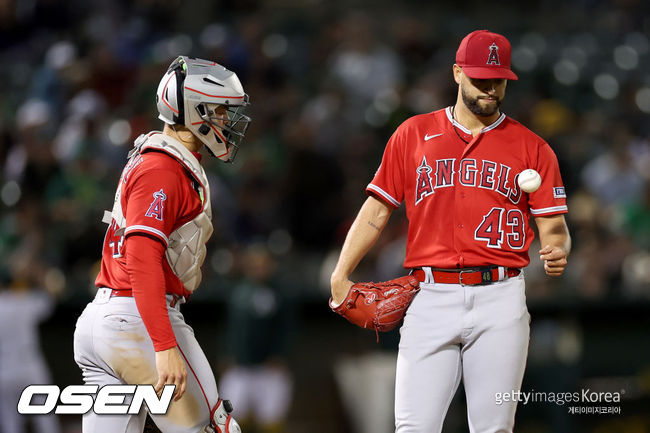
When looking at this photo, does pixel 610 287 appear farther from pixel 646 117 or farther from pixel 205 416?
pixel 205 416

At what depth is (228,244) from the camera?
9477 mm

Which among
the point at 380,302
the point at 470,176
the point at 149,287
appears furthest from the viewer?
the point at 380,302

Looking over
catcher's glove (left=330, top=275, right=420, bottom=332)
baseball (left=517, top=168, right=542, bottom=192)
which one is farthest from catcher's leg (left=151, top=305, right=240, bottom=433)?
baseball (left=517, top=168, right=542, bottom=192)

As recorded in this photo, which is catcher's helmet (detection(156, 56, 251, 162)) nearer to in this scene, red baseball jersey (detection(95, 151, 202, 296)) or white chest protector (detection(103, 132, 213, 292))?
white chest protector (detection(103, 132, 213, 292))

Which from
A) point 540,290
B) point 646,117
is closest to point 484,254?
point 540,290

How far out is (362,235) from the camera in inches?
175

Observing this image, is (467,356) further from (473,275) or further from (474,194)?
(474,194)

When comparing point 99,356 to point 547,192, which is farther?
point 547,192

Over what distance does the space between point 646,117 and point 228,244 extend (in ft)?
20.1

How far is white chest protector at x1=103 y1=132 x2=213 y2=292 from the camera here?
417 cm

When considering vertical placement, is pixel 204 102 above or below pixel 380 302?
above

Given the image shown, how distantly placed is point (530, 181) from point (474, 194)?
0.25m

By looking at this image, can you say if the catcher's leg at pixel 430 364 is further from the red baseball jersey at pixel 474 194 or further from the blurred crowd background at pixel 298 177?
the blurred crowd background at pixel 298 177

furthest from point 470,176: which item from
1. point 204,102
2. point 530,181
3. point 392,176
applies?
point 204,102
